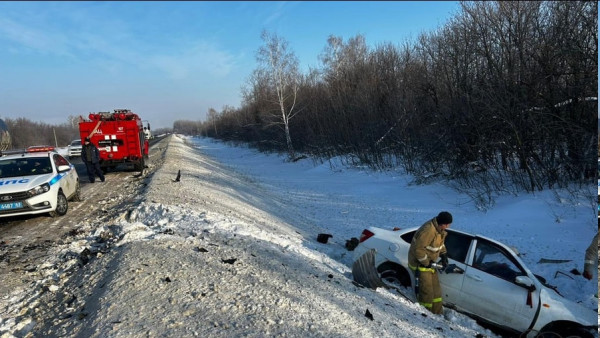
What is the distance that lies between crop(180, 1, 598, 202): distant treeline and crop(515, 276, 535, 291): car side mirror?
24.7ft

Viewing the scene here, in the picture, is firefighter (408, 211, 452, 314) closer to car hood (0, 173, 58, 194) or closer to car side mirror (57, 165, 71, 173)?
car hood (0, 173, 58, 194)

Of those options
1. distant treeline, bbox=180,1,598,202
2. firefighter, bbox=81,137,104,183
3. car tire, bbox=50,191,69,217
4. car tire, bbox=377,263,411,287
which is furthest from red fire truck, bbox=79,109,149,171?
car tire, bbox=377,263,411,287

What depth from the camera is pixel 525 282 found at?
559cm

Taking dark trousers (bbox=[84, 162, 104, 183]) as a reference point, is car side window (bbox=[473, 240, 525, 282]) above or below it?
below

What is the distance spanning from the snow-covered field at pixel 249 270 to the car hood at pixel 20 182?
81.7 inches

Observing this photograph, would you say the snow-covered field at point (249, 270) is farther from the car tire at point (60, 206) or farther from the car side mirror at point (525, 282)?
the car tire at point (60, 206)

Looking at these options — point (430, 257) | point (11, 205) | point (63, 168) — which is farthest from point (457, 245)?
point (63, 168)

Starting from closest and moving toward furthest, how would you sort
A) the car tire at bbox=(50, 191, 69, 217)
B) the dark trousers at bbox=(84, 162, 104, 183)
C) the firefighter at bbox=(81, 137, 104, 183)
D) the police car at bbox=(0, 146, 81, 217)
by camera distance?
the police car at bbox=(0, 146, 81, 217), the car tire at bbox=(50, 191, 69, 217), the firefighter at bbox=(81, 137, 104, 183), the dark trousers at bbox=(84, 162, 104, 183)

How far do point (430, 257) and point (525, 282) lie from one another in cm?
131

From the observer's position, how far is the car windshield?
9.98 meters

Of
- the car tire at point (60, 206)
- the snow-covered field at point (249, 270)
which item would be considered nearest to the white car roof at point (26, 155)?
the car tire at point (60, 206)

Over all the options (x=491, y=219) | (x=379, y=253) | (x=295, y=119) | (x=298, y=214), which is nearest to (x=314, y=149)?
(x=295, y=119)

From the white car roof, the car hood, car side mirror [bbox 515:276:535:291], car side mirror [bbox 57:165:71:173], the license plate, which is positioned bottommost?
car side mirror [bbox 515:276:535:291]

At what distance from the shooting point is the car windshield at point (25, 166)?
393 inches
